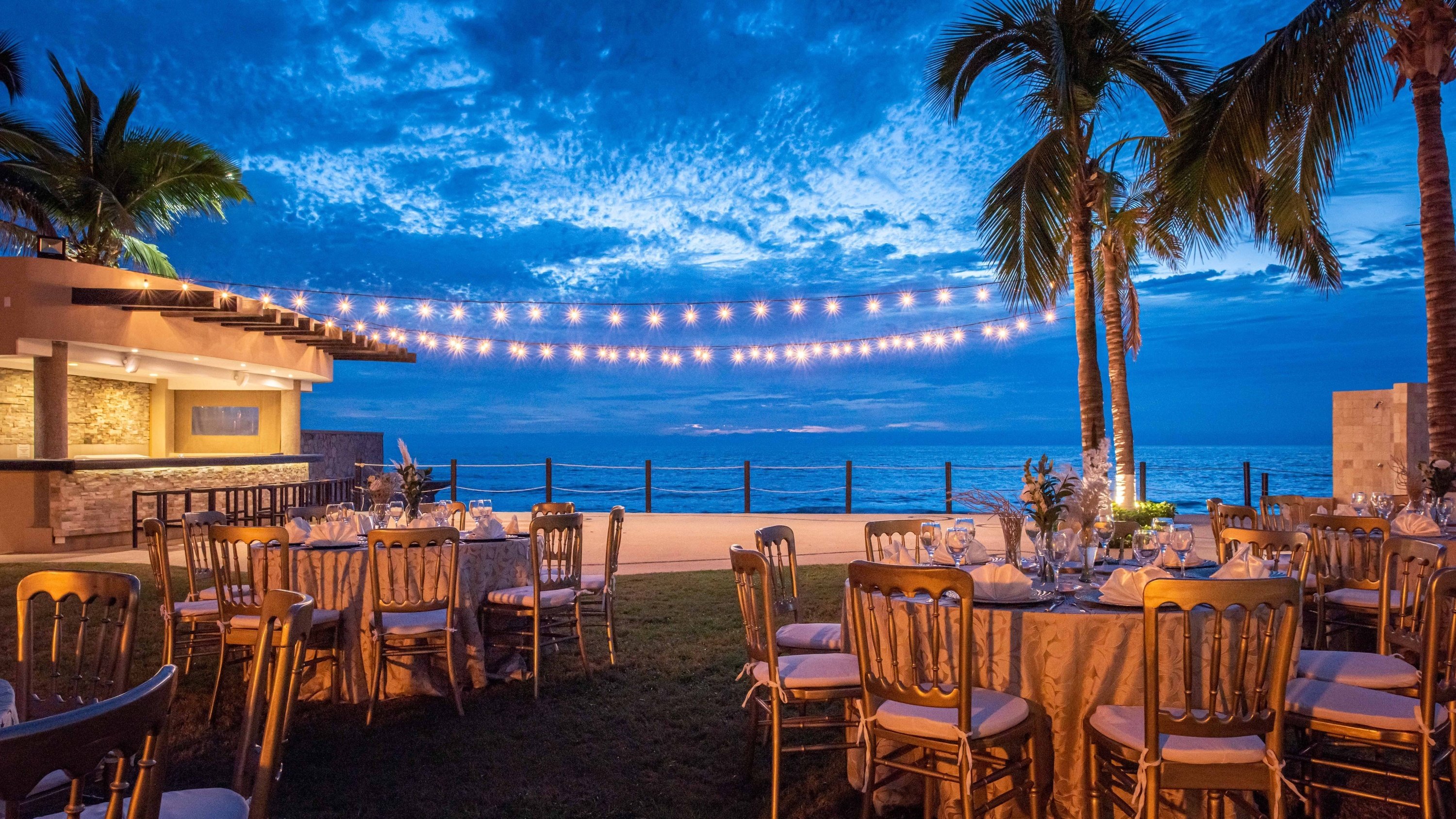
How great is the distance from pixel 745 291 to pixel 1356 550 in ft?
68.5

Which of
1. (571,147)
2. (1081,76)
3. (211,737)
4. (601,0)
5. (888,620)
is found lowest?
(211,737)

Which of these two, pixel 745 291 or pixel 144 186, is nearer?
pixel 144 186

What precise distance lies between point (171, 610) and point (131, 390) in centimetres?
1281

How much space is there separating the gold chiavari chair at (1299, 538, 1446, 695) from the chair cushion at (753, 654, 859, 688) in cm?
157

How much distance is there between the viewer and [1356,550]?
14.6 ft

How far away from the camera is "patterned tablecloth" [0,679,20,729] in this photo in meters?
1.64

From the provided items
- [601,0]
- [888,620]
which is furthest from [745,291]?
[888,620]

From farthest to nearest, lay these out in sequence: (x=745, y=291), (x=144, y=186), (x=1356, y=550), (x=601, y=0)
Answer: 1. (x=745, y=291)
2. (x=601, y=0)
3. (x=144, y=186)
4. (x=1356, y=550)

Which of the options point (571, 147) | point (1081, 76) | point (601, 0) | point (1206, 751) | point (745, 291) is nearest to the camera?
point (1206, 751)

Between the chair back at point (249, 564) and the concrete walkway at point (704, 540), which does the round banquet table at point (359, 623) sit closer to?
the chair back at point (249, 564)

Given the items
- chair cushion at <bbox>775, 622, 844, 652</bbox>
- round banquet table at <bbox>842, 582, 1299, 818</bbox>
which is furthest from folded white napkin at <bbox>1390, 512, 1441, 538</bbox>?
chair cushion at <bbox>775, 622, 844, 652</bbox>

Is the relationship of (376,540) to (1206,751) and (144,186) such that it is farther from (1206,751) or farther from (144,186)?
(144,186)

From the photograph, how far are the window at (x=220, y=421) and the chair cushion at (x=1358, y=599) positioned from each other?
53.6 ft

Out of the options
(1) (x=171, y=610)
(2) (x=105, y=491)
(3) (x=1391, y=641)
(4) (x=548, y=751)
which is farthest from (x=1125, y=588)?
(2) (x=105, y=491)
